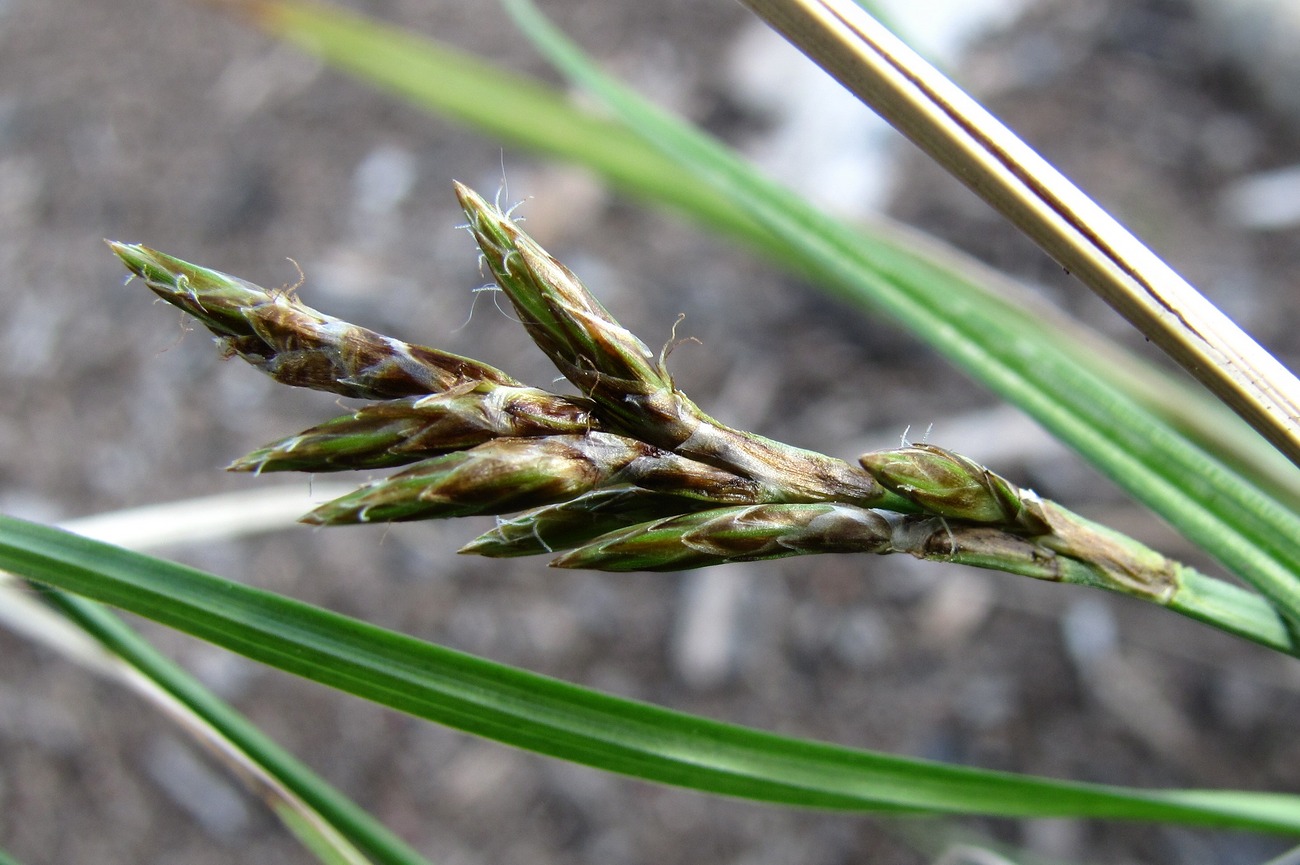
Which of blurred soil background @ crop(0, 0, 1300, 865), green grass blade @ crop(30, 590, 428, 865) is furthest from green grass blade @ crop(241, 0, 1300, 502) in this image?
green grass blade @ crop(30, 590, 428, 865)

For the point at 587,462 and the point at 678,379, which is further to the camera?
the point at 678,379

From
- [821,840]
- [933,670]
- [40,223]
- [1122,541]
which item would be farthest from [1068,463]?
[40,223]

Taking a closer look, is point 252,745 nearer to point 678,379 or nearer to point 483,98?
point 483,98

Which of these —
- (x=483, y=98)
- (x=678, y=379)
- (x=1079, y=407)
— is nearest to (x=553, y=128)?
(x=483, y=98)

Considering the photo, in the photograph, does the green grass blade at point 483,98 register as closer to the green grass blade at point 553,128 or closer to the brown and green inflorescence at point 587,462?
→ the green grass blade at point 553,128

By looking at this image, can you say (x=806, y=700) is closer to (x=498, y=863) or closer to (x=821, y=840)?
(x=821, y=840)

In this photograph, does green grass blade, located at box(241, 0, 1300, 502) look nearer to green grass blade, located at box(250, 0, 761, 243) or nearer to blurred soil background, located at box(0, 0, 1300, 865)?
green grass blade, located at box(250, 0, 761, 243)

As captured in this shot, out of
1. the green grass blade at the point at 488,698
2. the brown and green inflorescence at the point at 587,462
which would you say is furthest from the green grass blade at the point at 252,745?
the brown and green inflorescence at the point at 587,462
